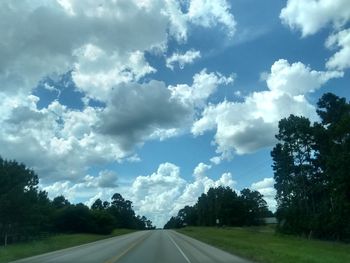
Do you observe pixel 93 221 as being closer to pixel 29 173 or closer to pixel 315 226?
pixel 29 173

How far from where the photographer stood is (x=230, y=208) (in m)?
160

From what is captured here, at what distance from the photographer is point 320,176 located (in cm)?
7669

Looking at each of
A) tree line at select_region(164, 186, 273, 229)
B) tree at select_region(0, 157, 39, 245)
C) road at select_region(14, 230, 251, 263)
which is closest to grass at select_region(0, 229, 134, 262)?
road at select_region(14, 230, 251, 263)

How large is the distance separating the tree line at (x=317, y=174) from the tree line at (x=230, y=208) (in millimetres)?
Answer: 69332

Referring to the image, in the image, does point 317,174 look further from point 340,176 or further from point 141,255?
point 141,255

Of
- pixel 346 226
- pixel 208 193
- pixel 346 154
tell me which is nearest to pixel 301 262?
pixel 346 154

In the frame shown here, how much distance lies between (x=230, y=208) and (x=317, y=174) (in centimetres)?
8472

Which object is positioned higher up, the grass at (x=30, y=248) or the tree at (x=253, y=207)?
the tree at (x=253, y=207)

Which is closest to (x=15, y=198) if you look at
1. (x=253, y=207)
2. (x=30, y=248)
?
(x=30, y=248)

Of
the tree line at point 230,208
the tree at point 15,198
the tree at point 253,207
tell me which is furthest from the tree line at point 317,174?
the tree at point 253,207

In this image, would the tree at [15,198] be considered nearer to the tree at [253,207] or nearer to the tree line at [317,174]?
the tree line at [317,174]

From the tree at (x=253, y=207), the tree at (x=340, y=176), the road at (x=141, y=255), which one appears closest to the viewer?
the road at (x=141, y=255)

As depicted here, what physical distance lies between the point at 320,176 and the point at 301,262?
55241mm

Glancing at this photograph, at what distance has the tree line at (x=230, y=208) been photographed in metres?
160
